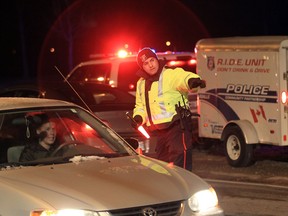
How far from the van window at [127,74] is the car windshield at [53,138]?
6.45 meters

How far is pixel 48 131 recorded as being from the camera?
6.46 meters

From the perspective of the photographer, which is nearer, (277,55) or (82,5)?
(277,55)

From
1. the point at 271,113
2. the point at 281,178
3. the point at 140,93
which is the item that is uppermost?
the point at 140,93

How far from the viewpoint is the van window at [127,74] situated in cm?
1333

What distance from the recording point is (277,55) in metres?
10.7

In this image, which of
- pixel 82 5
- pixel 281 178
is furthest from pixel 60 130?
pixel 82 5

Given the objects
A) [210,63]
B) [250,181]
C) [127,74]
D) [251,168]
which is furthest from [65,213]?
[127,74]

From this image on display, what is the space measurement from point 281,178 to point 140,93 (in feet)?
11.4

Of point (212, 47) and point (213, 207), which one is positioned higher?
point (212, 47)

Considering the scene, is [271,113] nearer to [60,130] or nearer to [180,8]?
[60,130]

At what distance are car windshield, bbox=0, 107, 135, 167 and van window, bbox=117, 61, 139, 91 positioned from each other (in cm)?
645

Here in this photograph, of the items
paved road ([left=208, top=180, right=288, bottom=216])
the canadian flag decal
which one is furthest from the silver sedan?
the canadian flag decal

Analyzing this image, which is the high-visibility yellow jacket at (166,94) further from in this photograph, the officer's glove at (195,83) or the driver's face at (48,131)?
the driver's face at (48,131)

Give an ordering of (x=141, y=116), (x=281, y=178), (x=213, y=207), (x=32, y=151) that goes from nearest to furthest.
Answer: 1. (x=213, y=207)
2. (x=32, y=151)
3. (x=141, y=116)
4. (x=281, y=178)
